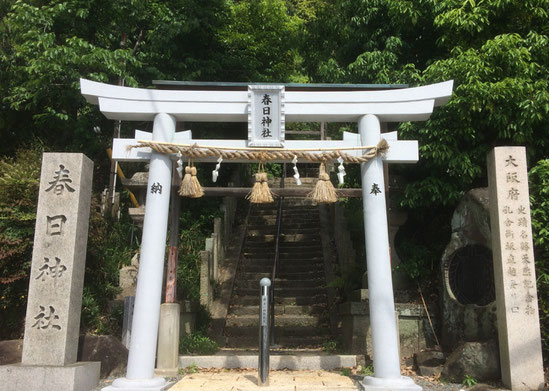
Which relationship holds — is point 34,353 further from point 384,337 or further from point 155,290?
point 384,337

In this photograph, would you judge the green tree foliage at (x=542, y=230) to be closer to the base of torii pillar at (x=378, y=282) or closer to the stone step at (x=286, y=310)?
the base of torii pillar at (x=378, y=282)

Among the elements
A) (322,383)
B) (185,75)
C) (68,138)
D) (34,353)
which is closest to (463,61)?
(322,383)

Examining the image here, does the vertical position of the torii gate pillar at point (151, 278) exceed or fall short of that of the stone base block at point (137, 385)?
it exceeds it

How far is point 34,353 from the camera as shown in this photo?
235 inches

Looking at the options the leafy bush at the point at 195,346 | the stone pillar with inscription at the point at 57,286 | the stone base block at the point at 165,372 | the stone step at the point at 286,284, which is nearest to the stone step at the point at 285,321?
the stone step at the point at 286,284

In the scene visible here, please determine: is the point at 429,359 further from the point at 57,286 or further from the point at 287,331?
the point at 57,286

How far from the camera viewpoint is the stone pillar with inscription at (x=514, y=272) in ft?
19.5

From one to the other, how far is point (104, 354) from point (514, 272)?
20.2ft

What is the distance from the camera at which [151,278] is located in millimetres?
5824

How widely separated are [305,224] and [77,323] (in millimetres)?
8391

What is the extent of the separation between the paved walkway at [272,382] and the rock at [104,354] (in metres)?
1.24

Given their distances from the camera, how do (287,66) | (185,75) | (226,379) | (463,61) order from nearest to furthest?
(226,379), (463,61), (185,75), (287,66)

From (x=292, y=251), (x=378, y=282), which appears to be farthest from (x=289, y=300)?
(x=378, y=282)

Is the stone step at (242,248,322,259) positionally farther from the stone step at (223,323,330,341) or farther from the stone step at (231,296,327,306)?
the stone step at (223,323,330,341)
